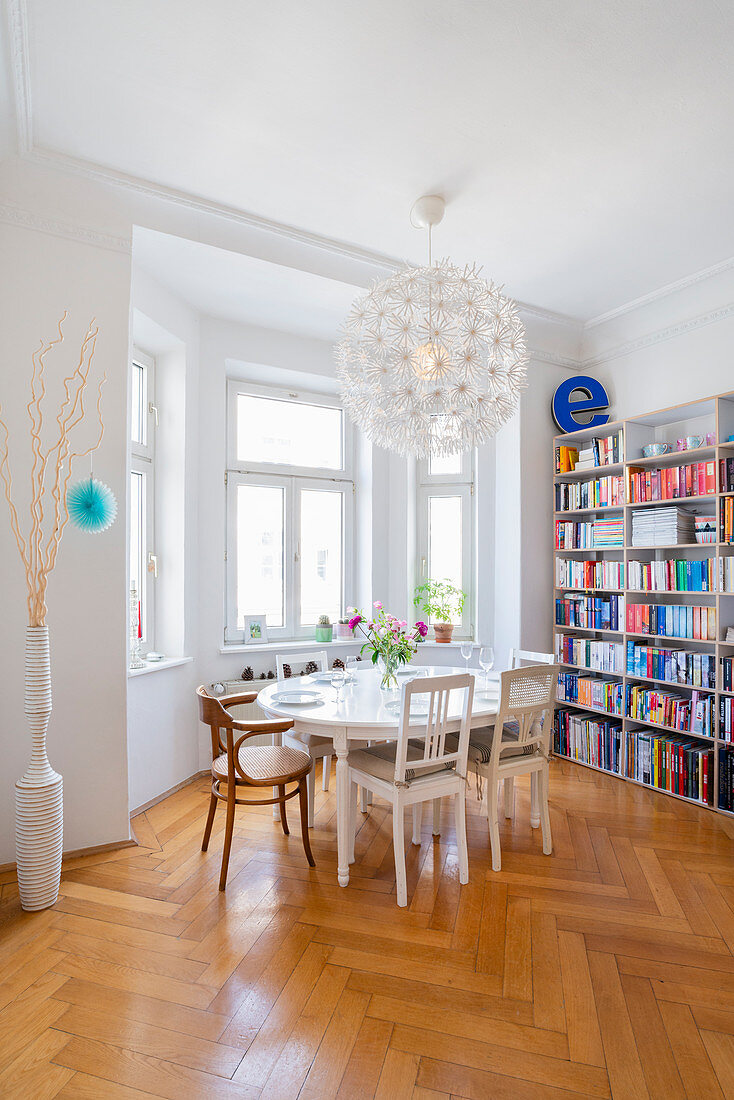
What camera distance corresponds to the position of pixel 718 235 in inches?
131

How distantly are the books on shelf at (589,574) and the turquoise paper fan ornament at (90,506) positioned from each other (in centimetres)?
321

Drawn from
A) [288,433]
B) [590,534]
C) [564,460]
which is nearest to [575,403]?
[564,460]

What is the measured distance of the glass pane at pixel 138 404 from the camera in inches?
149

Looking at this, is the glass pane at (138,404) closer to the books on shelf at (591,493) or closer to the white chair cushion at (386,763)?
the white chair cushion at (386,763)

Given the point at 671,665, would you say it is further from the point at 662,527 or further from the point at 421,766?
the point at 421,766

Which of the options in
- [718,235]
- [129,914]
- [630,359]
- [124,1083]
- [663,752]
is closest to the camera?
[124,1083]

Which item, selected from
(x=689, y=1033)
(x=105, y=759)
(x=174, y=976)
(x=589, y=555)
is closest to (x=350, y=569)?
(x=589, y=555)

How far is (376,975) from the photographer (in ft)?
6.47

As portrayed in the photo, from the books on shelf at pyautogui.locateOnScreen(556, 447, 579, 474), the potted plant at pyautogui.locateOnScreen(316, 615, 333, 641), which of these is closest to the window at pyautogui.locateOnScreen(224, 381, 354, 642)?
the potted plant at pyautogui.locateOnScreen(316, 615, 333, 641)

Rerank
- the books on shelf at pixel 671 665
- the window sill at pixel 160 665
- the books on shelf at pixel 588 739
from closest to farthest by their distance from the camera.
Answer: the window sill at pixel 160 665 → the books on shelf at pixel 671 665 → the books on shelf at pixel 588 739

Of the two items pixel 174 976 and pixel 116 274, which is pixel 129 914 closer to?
pixel 174 976

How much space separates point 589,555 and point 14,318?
4.02 m

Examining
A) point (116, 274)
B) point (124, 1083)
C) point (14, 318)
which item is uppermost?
point (116, 274)

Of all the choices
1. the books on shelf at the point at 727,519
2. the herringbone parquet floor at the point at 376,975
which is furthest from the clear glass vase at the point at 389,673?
the books on shelf at the point at 727,519
